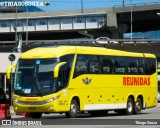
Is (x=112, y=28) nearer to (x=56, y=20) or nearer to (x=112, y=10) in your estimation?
(x=112, y=10)

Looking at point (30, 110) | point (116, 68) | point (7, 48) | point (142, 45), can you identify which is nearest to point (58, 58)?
point (30, 110)

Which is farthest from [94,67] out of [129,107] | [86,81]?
[129,107]

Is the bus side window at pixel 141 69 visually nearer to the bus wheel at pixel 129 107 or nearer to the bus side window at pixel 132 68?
the bus side window at pixel 132 68

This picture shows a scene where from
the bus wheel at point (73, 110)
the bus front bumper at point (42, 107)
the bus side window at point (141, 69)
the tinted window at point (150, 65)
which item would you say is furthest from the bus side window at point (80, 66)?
the tinted window at point (150, 65)

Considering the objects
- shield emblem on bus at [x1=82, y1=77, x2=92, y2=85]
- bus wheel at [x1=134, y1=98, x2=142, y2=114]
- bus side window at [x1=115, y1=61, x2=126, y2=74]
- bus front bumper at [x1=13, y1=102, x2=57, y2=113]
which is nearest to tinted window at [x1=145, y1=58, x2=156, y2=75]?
bus wheel at [x1=134, y1=98, x2=142, y2=114]

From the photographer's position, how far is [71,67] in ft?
86.4

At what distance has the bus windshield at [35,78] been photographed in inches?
1008

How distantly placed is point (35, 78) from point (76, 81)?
2.13 meters

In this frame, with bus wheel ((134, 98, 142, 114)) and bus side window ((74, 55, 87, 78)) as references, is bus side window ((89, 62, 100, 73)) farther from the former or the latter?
bus wheel ((134, 98, 142, 114))

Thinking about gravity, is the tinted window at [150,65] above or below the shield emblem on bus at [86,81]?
above

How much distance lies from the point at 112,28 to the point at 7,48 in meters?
22.7

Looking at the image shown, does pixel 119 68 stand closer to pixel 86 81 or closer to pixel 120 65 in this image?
pixel 120 65

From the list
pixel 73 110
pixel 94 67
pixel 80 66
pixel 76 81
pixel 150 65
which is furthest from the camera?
pixel 150 65

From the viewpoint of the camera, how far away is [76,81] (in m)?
26.9
